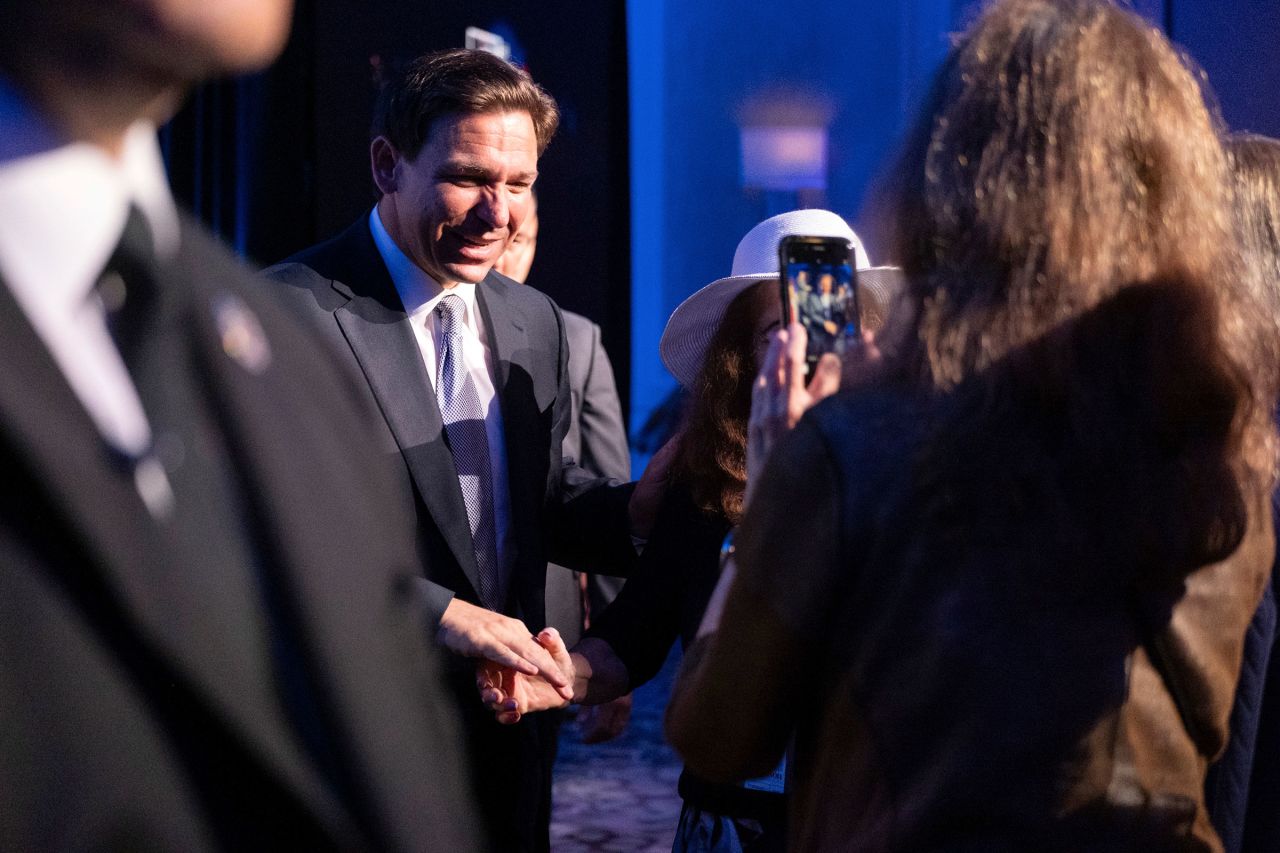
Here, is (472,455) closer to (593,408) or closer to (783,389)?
(783,389)

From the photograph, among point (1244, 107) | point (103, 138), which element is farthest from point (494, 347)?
point (1244, 107)

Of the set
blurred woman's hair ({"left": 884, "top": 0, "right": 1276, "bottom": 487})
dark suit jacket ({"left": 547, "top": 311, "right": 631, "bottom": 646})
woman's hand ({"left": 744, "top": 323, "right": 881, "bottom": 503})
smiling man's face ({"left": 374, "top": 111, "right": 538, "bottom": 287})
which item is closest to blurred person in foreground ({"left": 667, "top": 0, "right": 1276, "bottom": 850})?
blurred woman's hair ({"left": 884, "top": 0, "right": 1276, "bottom": 487})

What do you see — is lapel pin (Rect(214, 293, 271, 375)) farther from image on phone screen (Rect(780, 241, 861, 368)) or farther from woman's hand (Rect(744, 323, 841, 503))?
image on phone screen (Rect(780, 241, 861, 368))

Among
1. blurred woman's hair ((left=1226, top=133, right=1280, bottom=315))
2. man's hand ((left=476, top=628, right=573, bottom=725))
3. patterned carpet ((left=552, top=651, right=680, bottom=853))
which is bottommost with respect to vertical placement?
patterned carpet ((left=552, top=651, right=680, bottom=853))

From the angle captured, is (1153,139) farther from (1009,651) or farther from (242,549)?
(242,549)

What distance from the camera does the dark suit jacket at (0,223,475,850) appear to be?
16.9 inches

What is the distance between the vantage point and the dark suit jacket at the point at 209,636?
43 cm

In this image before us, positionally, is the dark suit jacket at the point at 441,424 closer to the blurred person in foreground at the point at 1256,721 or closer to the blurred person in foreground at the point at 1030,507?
the blurred person in foreground at the point at 1030,507

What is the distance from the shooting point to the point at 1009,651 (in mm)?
856

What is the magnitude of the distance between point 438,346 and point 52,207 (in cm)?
146

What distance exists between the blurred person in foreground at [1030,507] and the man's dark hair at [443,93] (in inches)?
45.2

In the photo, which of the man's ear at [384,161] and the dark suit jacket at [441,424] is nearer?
the dark suit jacket at [441,424]

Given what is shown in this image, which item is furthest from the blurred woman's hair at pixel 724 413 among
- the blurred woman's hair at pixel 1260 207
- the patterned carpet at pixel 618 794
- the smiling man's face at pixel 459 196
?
the patterned carpet at pixel 618 794

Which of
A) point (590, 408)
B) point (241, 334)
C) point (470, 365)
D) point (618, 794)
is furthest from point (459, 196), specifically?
point (618, 794)
